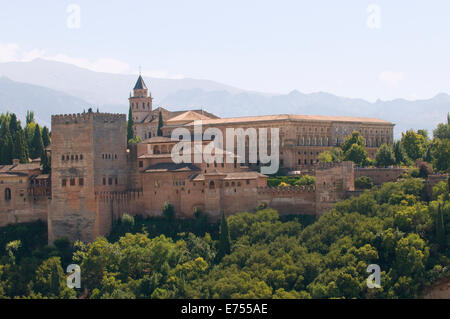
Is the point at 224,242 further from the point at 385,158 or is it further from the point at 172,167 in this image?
the point at 385,158

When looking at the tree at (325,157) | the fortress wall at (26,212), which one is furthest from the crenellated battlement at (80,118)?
the tree at (325,157)

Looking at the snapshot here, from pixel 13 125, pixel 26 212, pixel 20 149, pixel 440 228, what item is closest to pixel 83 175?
pixel 26 212

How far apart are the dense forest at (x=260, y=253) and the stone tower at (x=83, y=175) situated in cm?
136

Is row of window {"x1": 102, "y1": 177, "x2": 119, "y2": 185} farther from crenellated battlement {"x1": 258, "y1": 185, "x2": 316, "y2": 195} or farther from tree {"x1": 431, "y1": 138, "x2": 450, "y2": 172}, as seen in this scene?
tree {"x1": 431, "y1": 138, "x2": 450, "y2": 172}

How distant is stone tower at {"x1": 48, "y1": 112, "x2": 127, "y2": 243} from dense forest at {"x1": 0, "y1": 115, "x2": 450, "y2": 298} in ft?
4.47

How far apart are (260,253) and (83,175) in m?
16.1

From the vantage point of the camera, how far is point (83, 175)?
69.4 metres

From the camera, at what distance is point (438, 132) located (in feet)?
313

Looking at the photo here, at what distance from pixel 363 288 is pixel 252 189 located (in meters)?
15.5

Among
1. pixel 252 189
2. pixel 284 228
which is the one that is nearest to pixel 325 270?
pixel 284 228

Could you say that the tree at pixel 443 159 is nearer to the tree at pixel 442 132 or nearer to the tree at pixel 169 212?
the tree at pixel 442 132

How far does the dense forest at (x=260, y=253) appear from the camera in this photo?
58.1m

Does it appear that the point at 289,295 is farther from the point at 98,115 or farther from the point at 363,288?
the point at 98,115

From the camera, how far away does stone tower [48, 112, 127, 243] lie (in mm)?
69125
